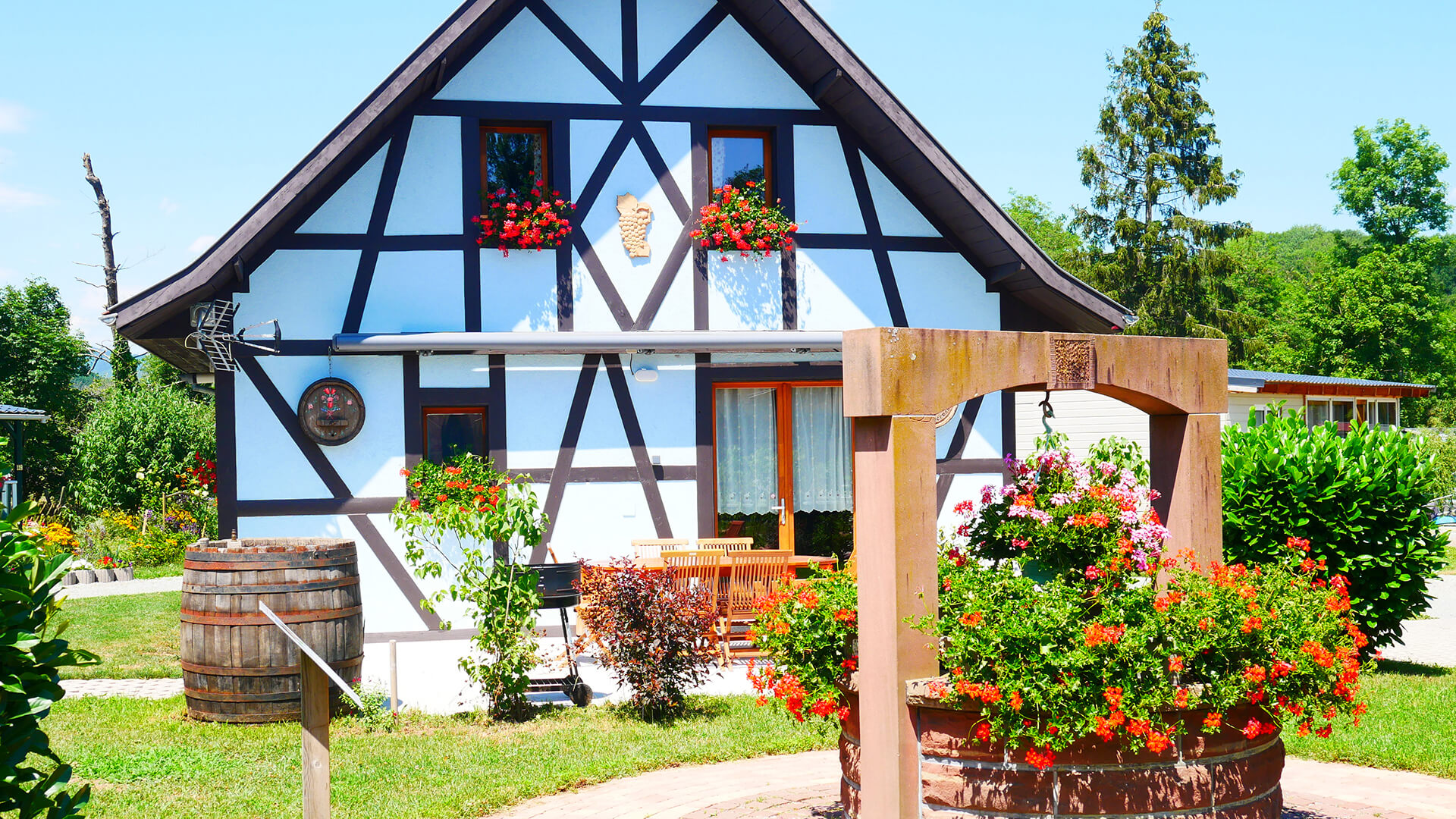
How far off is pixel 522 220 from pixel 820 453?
334cm

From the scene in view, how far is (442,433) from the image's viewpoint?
32.6 ft

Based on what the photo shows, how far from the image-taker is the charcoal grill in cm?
729

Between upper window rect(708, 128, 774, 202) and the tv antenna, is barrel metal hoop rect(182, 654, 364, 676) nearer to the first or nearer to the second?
the tv antenna

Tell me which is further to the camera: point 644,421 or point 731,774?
point 644,421

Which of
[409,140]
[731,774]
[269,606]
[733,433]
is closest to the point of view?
[731,774]

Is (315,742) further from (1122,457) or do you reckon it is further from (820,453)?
(820,453)

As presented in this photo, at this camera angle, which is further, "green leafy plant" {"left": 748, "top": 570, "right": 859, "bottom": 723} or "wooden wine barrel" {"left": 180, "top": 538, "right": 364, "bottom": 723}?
"wooden wine barrel" {"left": 180, "top": 538, "right": 364, "bottom": 723}

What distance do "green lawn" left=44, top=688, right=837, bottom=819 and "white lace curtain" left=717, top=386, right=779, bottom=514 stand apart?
330cm

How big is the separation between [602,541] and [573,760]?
4.21 meters

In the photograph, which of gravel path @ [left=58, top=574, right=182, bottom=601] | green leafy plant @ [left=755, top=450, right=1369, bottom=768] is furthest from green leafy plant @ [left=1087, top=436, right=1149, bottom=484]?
gravel path @ [left=58, top=574, right=182, bottom=601]

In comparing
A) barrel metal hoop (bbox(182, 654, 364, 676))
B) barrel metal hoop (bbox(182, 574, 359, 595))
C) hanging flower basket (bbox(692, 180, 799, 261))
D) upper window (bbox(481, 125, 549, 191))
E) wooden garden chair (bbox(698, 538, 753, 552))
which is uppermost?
upper window (bbox(481, 125, 549, 191))

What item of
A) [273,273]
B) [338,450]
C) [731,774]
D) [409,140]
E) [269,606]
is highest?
[409,140]

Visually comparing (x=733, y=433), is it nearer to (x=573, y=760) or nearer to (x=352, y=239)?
(x=352, y=239)

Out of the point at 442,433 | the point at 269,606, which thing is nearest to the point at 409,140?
the point at 442,433
